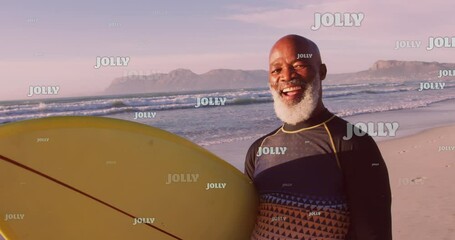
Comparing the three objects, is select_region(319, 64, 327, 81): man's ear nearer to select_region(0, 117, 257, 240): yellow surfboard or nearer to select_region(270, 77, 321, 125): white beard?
select_region(270, 77, 321, 125): white beard

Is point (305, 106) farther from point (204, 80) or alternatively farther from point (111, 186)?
point (204, 80)

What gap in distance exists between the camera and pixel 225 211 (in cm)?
204

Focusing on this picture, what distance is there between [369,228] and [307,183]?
25 centimetres

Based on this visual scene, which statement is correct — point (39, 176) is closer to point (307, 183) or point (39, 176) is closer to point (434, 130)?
point (307, 183)

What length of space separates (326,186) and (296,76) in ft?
1.31

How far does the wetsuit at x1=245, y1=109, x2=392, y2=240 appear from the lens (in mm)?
1639

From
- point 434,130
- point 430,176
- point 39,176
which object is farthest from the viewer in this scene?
point 434,130

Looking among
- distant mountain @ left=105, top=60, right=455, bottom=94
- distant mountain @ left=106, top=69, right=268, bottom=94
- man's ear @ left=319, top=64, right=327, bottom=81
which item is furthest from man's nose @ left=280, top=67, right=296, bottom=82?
distant mountain @ left=106, top=69, right=268, bottom=94

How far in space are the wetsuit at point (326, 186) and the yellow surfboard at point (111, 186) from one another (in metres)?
0.22

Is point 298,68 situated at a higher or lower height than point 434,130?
higher

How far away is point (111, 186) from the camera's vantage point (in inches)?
76.4

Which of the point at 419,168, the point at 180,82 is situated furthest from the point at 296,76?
the point at 180,82

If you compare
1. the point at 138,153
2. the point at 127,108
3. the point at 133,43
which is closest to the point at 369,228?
the point at 138,153

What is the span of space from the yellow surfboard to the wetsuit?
22 cm
